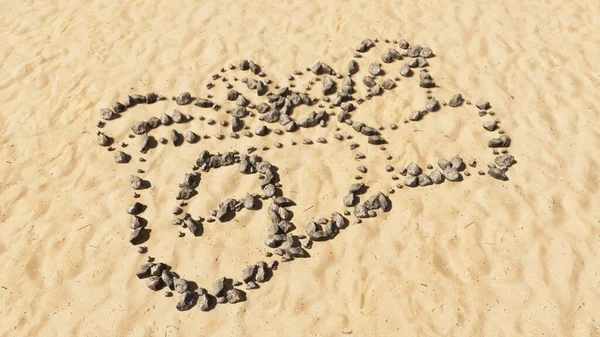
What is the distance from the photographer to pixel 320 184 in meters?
6.04

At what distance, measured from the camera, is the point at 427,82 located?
711 centimetres

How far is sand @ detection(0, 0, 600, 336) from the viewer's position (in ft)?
Result: 16.4

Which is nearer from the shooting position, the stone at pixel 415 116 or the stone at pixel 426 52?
the stone at pixel 415 116

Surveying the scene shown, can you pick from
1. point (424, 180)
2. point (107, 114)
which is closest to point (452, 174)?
point (424, 180)

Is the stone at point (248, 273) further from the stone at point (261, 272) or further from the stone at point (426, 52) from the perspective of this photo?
the stone at point (426, 52)

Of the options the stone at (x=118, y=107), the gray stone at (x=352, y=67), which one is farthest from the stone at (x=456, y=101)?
the stone at (x=118, y=107)

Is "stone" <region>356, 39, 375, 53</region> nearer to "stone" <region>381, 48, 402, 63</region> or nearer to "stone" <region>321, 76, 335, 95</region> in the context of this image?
"stone" <region>381, 48, 402, 63</region>

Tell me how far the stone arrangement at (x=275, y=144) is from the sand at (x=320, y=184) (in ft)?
0.43

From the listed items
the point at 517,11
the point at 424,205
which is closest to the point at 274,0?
the point at 517,11

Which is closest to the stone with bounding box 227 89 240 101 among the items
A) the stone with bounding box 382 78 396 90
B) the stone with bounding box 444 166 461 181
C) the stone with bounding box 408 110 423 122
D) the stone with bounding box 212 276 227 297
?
the stone with bounding box 382 78 396 90

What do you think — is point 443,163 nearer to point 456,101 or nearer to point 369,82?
point 456,101

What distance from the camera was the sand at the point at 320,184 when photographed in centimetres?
499

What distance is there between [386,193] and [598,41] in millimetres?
5058

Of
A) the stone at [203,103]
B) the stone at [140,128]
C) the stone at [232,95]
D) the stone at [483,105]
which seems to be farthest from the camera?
the stone at [232,95]
